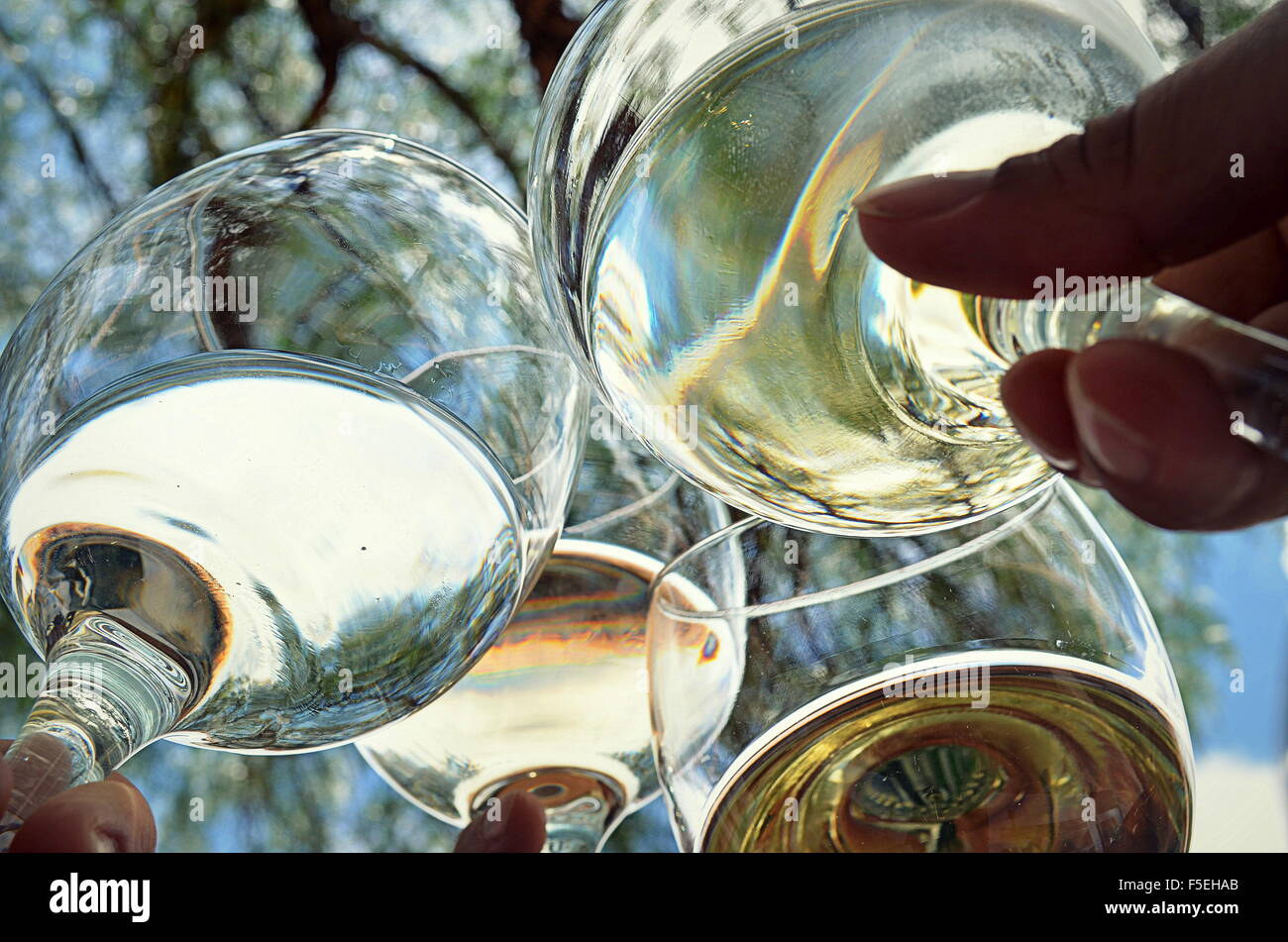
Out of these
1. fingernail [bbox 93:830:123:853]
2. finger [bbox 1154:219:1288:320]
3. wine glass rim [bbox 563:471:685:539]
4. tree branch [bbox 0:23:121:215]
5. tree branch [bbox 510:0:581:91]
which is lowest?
fingernail [bbox 93:830:123:853]

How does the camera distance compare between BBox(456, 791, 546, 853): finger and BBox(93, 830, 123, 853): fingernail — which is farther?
BBox(456, 791, 546, 853): finger

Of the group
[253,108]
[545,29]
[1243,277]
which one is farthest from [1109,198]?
[253,108]

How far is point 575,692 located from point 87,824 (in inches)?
6.5

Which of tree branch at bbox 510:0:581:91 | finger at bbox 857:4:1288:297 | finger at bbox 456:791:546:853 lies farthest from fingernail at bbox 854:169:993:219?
tree branch at bbox 510:0:581:91

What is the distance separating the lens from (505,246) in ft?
1.08

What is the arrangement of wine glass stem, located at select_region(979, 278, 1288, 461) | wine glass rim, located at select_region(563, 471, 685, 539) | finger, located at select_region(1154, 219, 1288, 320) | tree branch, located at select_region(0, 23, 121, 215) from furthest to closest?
tree branch, located at select_region(0, 23, 121, 215) < wine glass rim, located at select_region(563, 471, 685, 539) < finger, located at select_region(1154, 219, 1288, 320) < wine glass stem, located at select_region(979, 278, 1288, 461)

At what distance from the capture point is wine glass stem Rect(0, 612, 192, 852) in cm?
26

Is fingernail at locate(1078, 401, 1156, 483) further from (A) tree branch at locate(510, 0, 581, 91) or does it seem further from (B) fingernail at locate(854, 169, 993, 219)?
(A) tree branch at locate(510, 0, 581, 91)

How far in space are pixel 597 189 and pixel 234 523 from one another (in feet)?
0.36

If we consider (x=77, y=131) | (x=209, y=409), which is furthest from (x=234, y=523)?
(x=77, y=131)

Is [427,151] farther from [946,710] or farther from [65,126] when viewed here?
[65,126]

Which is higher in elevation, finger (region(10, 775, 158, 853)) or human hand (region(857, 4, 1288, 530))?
human hand (region(857, 4, 1288, 530))

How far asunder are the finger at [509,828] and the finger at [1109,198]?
23cm

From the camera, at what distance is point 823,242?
23cm
